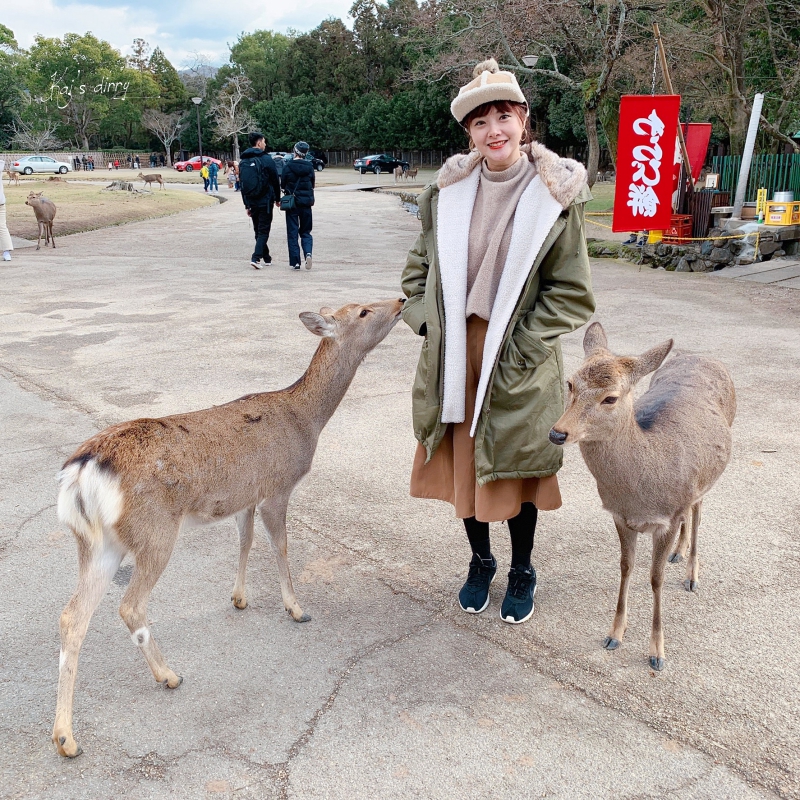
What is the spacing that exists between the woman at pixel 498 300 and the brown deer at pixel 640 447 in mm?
214

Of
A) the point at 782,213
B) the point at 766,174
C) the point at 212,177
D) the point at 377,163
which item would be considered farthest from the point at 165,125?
the point at 782,213

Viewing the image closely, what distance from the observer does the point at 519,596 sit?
3361 mm

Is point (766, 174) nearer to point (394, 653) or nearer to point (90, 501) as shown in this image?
point (394, 653)

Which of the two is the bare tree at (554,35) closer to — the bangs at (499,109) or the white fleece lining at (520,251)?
the bangs at (499,109)

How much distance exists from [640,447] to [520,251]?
0.89 meters

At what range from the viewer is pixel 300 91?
67562 mm

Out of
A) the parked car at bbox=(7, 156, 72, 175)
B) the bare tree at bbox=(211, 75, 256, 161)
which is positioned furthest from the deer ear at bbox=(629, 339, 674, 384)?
the bare tree at bbox=(211, 75, 256, 161)

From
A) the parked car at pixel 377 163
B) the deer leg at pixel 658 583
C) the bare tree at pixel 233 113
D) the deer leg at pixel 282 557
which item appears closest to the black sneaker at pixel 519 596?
the deer leg at pixel 658 583

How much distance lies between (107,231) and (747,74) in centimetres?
1727

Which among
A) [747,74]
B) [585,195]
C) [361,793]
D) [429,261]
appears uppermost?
[747,74]

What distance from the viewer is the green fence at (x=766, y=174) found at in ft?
45.5

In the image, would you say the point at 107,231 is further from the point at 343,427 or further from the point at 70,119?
the point at 70,119

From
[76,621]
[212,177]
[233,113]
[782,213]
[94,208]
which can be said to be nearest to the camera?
[76,621]

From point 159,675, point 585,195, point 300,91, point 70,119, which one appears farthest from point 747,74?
point 70,119
